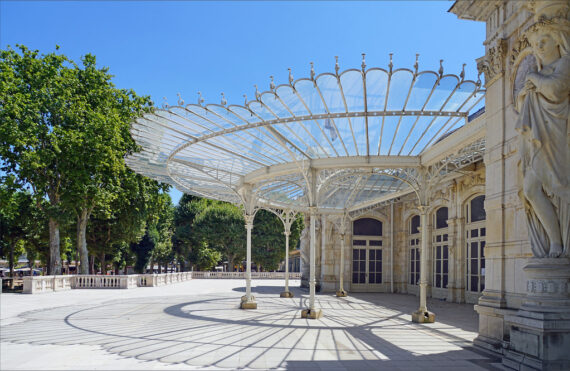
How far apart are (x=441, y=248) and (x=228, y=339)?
13.9 m

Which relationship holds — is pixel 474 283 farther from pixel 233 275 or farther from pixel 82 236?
pixel 233 275

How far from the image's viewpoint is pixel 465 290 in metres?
18.3

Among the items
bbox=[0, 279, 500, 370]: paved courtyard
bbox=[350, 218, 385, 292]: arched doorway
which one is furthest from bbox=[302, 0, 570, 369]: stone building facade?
bbox=[350, 218, 385, 292]: arched doorway

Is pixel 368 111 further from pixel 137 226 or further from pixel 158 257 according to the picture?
pixel 158 257

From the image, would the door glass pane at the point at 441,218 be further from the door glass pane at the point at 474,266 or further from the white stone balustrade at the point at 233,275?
the white stone balustrade at the point at 233,275

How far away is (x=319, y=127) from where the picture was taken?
11492 millimetres

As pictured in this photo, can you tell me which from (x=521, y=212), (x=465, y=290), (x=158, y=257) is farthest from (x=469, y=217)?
(x=158, y=257)

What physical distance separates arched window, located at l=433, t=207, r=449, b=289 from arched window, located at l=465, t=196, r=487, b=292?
1.59m

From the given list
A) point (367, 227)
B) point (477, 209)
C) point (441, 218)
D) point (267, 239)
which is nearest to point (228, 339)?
point (477, 209)

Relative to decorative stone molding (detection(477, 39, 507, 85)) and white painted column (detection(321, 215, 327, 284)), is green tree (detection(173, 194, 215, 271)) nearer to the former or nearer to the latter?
white painted column (detection(321, 215, 327, 284))

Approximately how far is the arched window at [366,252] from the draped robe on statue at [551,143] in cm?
1831

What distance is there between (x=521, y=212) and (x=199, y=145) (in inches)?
352

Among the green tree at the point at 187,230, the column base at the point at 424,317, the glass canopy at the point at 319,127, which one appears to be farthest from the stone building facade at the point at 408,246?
the green tree at the point at 187,230

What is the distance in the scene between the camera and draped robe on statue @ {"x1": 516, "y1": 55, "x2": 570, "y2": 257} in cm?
650
